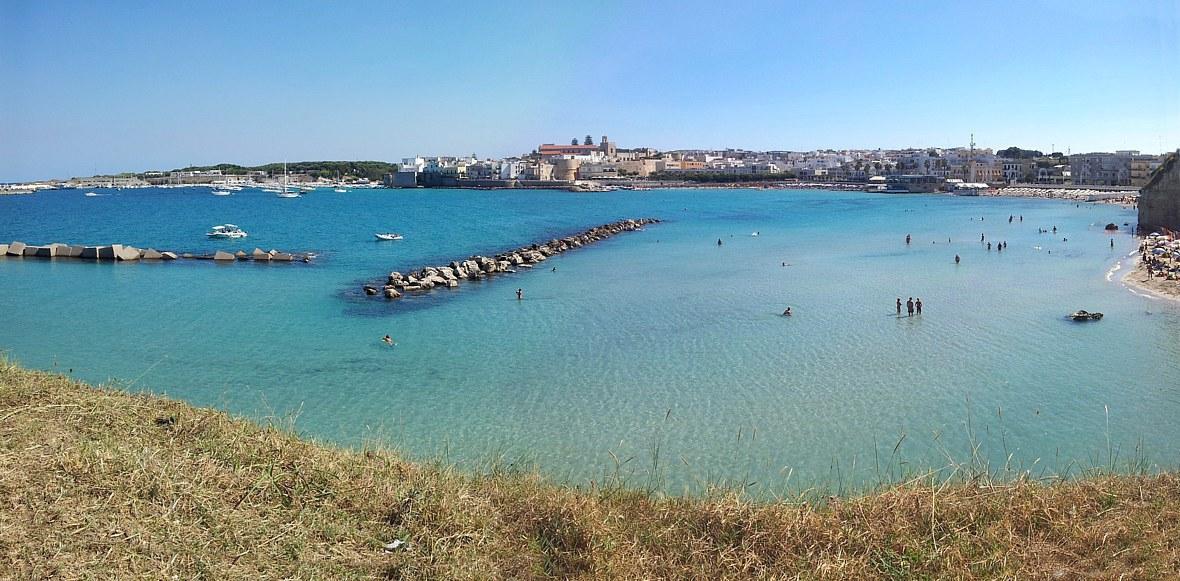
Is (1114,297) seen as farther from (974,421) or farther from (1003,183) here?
(1003,183)

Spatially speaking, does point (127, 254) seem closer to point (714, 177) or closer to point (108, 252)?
point (108, 252)

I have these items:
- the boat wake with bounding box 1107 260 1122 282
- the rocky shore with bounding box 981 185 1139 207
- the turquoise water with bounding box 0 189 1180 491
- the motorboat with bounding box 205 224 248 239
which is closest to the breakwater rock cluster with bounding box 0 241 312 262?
the turquoise water with bounding box 0 189 1180 491

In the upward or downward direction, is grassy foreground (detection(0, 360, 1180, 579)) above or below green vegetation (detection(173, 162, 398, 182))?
below

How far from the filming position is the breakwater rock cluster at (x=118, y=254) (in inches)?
1160

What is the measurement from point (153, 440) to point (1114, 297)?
76.2 ft

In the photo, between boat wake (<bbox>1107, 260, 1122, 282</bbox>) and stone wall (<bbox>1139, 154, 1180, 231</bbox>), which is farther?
stone wall (<bbox>1139, 154, 1180, 231</bbox>)

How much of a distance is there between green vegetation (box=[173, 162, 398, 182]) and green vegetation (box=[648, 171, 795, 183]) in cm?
5601

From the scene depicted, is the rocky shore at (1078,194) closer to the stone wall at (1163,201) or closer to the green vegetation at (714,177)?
the stone wall at (1163,201)

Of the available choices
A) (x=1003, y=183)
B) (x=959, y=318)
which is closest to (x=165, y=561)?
(x=959, y=318)

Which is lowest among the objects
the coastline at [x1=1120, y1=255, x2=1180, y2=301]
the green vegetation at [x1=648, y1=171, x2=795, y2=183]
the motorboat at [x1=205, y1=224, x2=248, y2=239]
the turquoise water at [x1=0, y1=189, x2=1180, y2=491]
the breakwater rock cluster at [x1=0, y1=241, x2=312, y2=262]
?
the turquoise water at [x1=0, y1=189, x2=1180, y2=491]

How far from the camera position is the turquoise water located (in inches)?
383

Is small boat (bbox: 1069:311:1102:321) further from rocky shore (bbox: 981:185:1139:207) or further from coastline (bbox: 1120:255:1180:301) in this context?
rocky shore (bbox: 981:185:1139:207)

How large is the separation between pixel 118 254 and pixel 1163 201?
1946 inches

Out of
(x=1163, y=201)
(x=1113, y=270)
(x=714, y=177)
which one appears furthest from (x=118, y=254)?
(x=714, y=177)
